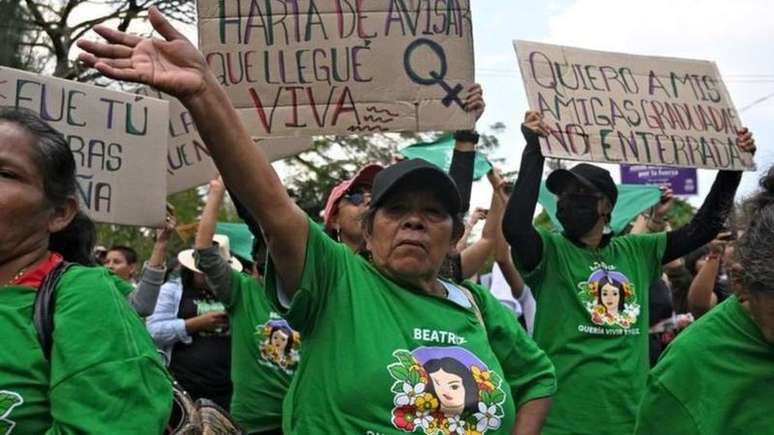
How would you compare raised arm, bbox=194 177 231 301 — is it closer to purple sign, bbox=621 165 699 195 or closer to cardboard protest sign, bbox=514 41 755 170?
cardboard protest sign, bbox=514 41 755 170

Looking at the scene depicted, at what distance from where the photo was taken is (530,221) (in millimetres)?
4539

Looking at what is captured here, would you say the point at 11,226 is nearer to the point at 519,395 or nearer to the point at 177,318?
the point at 519,395

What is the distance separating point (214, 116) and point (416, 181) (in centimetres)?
78

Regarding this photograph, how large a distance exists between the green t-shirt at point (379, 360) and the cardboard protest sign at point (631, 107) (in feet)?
7.32

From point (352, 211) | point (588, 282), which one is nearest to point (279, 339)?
point (352, 211)

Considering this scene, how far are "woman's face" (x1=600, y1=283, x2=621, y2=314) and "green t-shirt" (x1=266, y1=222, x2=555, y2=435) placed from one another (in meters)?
1.92

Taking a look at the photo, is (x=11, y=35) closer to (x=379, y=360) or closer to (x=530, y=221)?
(x=530, y=221)

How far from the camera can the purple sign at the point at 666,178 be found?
43.3 ft

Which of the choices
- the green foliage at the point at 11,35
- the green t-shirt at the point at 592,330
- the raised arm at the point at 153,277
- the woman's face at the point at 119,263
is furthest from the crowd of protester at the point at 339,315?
the green foliage at the point at 11,35

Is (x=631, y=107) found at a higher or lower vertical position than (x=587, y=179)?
higher

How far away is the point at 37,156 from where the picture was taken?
2.18m

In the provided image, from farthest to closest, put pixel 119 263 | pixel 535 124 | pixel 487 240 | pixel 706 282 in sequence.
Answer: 1. pixel 119 263
2. pixel 706 282
3. pixel 487 240
4. pixel 535 124

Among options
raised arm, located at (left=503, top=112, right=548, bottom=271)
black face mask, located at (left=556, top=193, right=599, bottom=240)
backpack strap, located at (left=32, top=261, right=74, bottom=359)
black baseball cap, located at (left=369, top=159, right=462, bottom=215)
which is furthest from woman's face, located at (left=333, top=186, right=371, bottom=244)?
backpack strap, located at (left=32, top=261, right=74, bottom=359)

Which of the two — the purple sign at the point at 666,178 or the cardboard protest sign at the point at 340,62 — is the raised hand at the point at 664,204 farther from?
the purple sign at the point at 666,178
